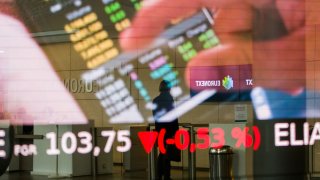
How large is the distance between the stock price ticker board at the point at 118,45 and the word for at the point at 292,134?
0.58m

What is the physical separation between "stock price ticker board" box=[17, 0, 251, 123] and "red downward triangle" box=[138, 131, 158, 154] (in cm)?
8

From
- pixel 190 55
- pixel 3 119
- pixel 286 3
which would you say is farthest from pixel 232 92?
pixel 3 119

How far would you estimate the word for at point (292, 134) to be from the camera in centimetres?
355

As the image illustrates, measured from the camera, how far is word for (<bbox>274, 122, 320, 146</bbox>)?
355 centimetres

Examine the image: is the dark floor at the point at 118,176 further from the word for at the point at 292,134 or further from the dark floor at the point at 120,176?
the word for at the point at 292,134

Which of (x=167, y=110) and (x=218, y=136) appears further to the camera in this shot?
(x=218, y=136)

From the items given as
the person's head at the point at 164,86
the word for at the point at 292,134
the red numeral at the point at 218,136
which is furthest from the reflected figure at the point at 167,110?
the word for at the point at 292,134

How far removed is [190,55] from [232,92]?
995 mm

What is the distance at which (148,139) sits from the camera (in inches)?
136

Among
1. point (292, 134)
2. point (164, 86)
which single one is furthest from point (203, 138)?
point (292, 134)

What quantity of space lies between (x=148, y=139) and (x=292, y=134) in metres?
0.84

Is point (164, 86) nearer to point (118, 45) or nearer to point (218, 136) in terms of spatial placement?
point (118, 45)

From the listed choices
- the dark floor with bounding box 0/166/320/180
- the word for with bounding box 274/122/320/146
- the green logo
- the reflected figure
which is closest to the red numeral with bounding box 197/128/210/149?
the reflected figure

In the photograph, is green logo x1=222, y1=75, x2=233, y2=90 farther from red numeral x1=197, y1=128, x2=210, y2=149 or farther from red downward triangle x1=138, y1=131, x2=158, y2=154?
red downward triangle x1=138, y1=131, x2=158, y2=154
